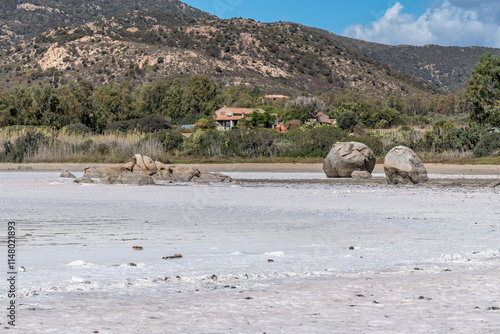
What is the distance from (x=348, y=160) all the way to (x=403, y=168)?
4.93 meters

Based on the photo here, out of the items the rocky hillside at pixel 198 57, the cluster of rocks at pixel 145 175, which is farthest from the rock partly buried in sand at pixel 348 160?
the rocky hillside at pixel 198 57

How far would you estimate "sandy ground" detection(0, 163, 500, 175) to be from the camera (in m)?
33.3

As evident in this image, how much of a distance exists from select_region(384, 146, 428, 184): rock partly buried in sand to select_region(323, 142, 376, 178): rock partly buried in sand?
443 centimetres

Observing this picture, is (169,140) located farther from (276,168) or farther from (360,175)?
(360,175)

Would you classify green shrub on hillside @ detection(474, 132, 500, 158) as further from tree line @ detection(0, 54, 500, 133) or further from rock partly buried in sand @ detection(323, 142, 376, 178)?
tree line @ detection(0, 54, 500, 133)

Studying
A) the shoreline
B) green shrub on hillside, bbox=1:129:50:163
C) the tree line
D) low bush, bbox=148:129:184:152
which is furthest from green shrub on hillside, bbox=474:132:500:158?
green shrub on hillside, bbox=1:129:50:163

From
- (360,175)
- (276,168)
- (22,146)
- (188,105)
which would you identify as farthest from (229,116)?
(360,175)

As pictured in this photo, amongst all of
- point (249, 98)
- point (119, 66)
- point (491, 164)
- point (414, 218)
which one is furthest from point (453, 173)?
point (119, 66)

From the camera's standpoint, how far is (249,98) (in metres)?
120

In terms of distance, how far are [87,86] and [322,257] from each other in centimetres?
7649

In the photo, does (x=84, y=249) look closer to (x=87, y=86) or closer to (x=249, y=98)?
(x=87, y=86)

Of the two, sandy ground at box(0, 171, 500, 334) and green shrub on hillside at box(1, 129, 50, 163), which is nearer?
sandy ground at box(0, 171, 500, 334)

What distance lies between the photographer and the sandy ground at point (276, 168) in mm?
33338

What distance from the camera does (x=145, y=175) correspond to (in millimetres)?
27422
